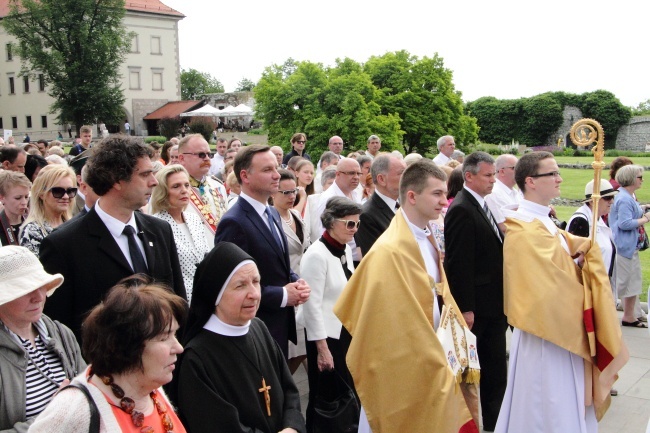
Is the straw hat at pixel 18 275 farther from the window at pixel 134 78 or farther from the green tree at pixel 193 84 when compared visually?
the green tree at pixel 193 84

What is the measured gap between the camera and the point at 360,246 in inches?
253

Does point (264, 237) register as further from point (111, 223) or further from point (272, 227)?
point (111, 223)

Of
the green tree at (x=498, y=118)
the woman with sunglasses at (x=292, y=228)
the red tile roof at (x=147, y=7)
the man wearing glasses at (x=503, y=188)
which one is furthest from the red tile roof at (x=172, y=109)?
the woman with sunglasses at (x=292, y=228)

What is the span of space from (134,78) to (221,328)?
245ft

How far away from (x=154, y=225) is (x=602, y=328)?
10.9 ft

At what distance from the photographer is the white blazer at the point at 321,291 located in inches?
208

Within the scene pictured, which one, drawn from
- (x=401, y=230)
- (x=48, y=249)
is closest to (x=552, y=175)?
(x=401, y=230)

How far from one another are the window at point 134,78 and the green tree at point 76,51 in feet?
42.4

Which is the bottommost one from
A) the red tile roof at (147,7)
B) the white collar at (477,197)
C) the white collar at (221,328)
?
the white collar at (221,328)

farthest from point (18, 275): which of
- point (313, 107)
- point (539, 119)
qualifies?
point (539, 119)

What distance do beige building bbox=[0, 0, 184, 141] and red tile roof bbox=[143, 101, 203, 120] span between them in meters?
1.18

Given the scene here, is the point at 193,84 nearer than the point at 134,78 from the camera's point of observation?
No

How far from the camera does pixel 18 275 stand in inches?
124

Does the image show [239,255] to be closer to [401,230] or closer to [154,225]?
[154,225]
